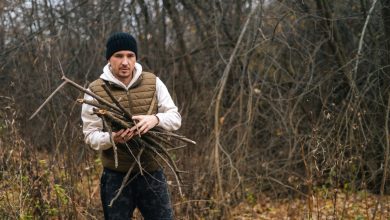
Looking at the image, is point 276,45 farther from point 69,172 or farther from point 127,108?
point 127,108

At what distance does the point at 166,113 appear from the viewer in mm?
3301

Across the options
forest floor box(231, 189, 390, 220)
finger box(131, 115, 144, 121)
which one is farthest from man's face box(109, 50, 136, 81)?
forest floor box(231, 189, 390, 220)

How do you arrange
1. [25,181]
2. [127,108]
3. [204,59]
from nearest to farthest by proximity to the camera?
1. [127,108]
2. [25,181]
3. [204,59]

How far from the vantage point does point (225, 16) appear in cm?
756

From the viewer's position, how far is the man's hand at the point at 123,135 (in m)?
3.11

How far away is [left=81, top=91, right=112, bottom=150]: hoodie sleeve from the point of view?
314 centimetres

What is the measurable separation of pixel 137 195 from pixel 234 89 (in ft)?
12.0

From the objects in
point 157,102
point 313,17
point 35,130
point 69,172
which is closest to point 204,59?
point 313,17

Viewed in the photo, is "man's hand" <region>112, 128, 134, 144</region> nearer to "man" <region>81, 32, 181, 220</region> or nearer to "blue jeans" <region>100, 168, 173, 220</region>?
"man" <region>81, 32, 181, 220</region>

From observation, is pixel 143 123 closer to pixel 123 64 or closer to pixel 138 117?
pixel 138 117

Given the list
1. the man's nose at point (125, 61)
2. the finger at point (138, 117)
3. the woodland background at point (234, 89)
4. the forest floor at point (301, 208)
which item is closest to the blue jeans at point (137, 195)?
the finger at point (138, 117)

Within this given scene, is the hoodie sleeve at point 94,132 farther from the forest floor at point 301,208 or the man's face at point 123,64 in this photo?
the forest floor at point 301,208

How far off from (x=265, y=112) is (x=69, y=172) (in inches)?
128

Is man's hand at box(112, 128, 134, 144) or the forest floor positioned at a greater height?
man's hand at box(112, 128, 134, 144)
